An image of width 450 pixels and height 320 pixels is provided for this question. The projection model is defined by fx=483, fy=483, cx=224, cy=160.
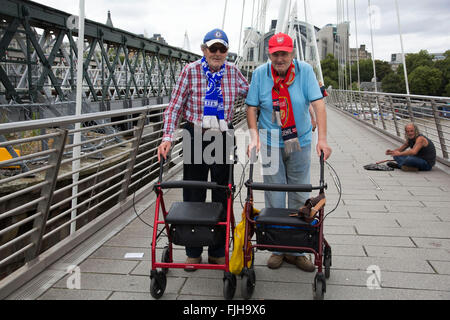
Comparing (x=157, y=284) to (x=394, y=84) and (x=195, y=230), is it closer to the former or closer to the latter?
(x=195, y=230)

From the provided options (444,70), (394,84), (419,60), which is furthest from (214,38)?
(419,60)

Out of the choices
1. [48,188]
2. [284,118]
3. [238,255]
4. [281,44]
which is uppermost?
[281,44]

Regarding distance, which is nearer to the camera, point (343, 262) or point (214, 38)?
point (214, 38)

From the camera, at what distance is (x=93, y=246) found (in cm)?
428

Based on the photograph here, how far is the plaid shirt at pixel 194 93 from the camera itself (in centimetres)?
345

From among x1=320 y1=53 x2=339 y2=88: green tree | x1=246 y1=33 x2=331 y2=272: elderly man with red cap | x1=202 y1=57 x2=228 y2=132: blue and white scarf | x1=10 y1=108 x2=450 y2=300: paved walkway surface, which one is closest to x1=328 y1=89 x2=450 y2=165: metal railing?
x1=10 y1=108 x2=450 y2=300: paved walkway surface

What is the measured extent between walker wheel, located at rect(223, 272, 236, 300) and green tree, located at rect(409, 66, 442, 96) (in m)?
88.4

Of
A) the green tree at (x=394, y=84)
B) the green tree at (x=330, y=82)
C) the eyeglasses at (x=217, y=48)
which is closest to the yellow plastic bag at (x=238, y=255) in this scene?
the eyeglasses at (x=217, y=48)

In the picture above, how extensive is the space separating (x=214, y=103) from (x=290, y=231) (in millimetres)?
1048

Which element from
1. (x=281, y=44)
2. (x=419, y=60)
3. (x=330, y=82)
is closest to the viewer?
(x=281, y=44)

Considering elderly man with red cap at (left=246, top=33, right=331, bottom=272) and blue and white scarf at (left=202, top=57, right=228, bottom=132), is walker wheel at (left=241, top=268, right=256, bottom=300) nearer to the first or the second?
elderly man with red cap at (left=246, top=33, right=331, bottom=272)

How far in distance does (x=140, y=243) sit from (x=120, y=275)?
0.77 m

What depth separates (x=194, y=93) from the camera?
11.4 ft
